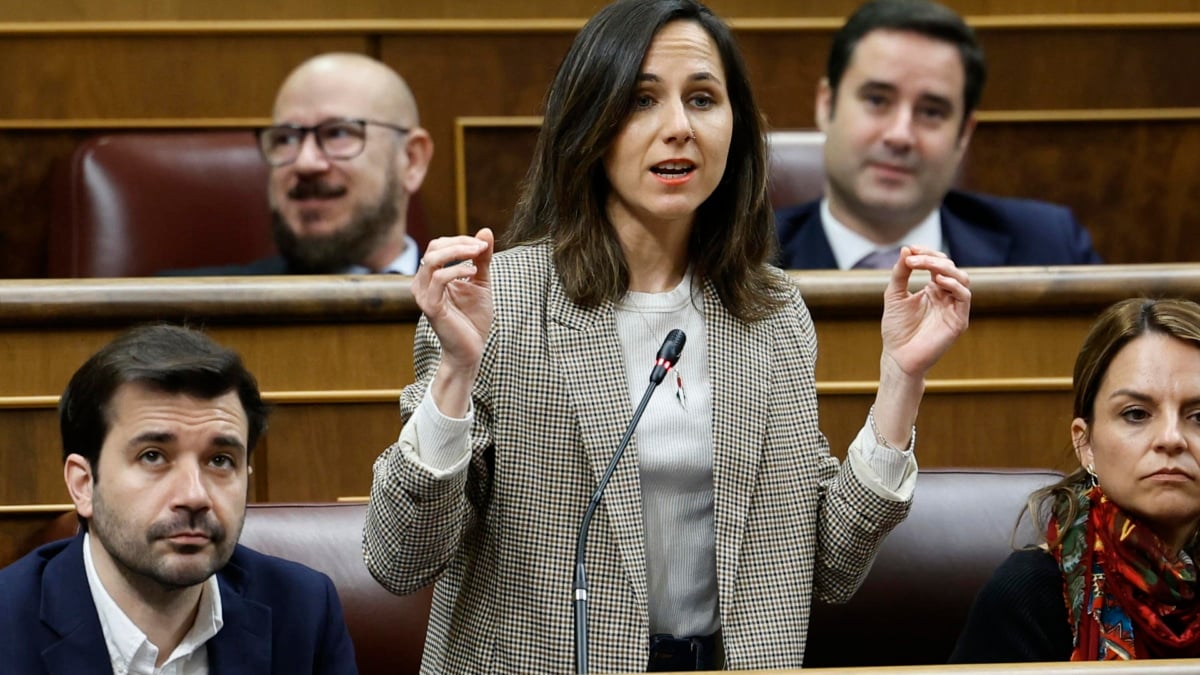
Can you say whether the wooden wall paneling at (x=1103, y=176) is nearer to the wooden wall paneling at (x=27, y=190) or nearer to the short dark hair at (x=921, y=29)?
the short dark hair at (x=921, y=29)

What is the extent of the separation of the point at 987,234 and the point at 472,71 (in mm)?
626

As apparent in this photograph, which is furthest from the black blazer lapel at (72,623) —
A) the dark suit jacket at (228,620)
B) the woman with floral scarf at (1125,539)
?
the woman with floral scarf at (1125,539)

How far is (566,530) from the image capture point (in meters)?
0.95

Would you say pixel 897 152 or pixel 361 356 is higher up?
pixel 897 152

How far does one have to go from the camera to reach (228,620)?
977mm

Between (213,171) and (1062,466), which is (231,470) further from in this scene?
(213,171)

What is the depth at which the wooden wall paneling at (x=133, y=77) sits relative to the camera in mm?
1925

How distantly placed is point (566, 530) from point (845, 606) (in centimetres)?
34

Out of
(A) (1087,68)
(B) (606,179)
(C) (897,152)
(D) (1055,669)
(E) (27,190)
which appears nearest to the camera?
(D) (1055,669)

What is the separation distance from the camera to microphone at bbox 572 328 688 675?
0.85 m

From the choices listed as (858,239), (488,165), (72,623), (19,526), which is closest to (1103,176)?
(858,239)

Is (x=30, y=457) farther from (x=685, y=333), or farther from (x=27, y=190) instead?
(x=27, y=190)

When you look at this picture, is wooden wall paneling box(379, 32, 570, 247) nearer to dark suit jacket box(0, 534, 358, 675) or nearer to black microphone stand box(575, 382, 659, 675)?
dark suit jacket box(0, 534, 358, 675)

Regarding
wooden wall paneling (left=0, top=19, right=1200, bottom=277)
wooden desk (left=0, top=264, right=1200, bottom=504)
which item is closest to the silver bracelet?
wooden desk (left=0, top=264, right=1200, bottom=504)
